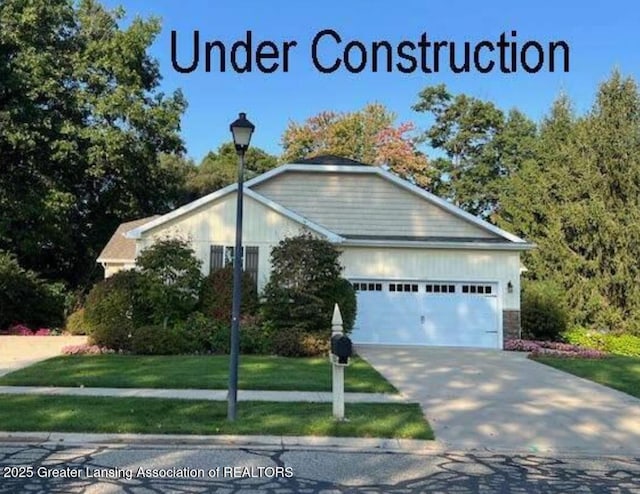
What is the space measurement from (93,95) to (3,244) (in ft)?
24.4

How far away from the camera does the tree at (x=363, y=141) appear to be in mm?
42531

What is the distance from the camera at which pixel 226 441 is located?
6887 mm

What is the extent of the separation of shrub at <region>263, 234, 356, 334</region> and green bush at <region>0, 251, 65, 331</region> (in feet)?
38.4

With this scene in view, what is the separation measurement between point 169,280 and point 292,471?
11.6 m

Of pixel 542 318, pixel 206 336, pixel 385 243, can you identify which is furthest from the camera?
pixel 542 318

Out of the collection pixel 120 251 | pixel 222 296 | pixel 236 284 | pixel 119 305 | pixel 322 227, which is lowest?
pixel 119 305

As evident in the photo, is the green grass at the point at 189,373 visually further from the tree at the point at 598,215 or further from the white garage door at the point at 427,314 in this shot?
the tree at the point at 598,215

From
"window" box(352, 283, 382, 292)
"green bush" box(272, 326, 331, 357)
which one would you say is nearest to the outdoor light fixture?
"green bush" box(272, 326, 331, 357)

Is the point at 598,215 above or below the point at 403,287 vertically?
above

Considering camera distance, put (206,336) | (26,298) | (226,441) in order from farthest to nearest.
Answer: (26,298)
(206,336)
(226,441)

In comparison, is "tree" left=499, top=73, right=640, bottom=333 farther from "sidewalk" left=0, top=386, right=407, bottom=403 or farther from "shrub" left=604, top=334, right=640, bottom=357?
"sidewalk" left=0, top=386, right=407, bottom=403

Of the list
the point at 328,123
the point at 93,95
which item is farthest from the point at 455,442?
the point at 328,123

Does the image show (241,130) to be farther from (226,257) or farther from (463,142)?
(463,142)

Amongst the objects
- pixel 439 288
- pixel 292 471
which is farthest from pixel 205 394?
pixel 439 288
